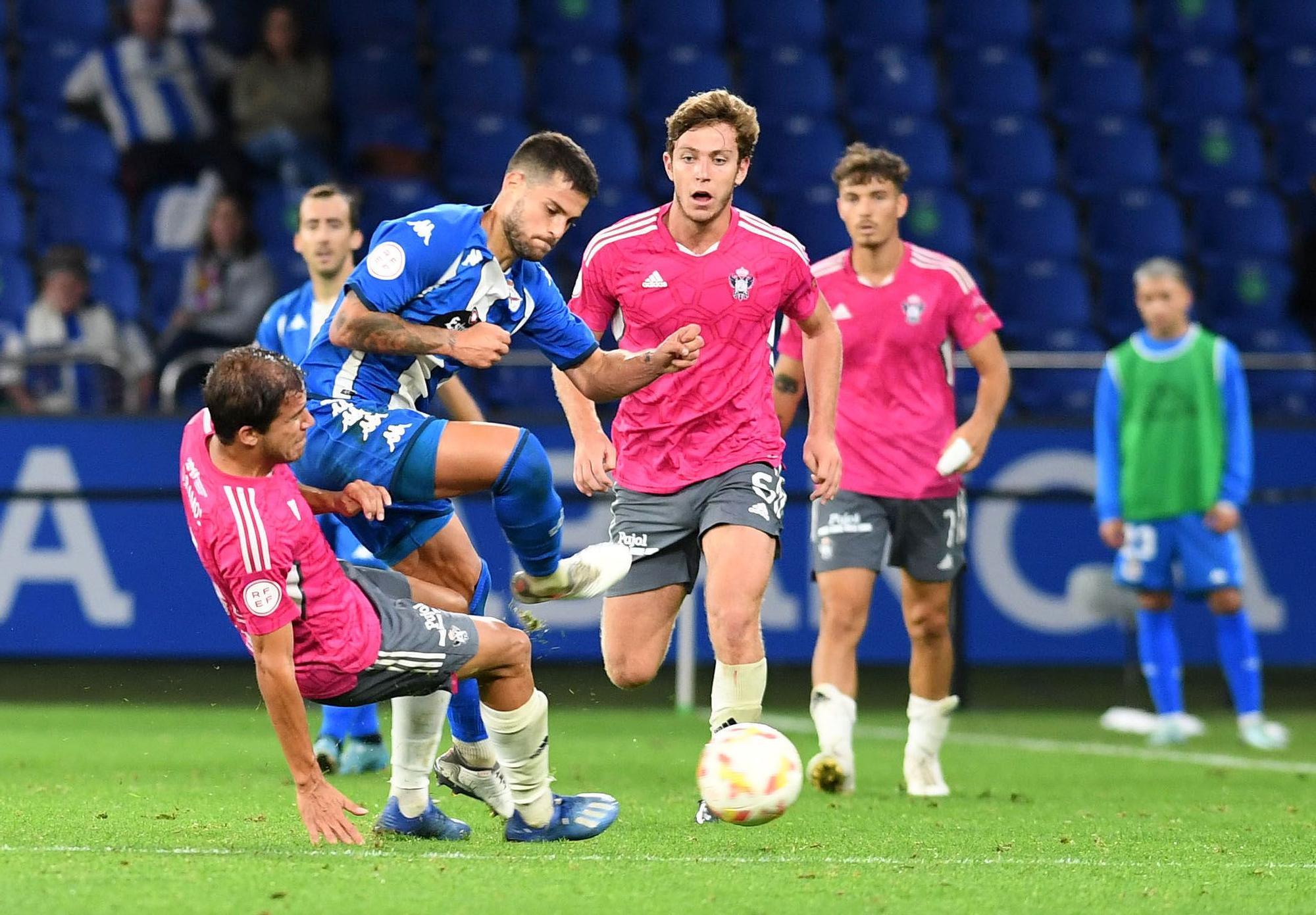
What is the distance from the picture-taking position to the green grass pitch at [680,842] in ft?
15.0

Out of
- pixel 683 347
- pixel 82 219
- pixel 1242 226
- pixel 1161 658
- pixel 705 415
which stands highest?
pixel 1242 226

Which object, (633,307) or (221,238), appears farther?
(221,238)

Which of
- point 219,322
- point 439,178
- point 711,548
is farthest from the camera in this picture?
point 439,178

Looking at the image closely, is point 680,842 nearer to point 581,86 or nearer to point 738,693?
point 738,693

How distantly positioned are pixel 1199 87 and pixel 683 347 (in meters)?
11.0

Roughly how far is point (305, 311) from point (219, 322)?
4.26 metres

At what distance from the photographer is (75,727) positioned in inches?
A: 378

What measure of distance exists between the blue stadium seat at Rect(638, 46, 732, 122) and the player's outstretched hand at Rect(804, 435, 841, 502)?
27.9ft

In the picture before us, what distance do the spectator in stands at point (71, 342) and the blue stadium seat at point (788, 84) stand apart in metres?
5.05

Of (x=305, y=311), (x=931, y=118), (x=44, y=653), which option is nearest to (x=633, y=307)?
(x=305, y=311)

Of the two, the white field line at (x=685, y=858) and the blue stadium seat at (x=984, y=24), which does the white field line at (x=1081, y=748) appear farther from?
the blue stadium seat at (x=984, y=24)

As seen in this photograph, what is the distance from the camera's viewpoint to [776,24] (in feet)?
49.9

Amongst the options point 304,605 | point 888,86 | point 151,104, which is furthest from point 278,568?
point 888,86

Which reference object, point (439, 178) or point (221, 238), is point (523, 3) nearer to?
point (439, 178)
